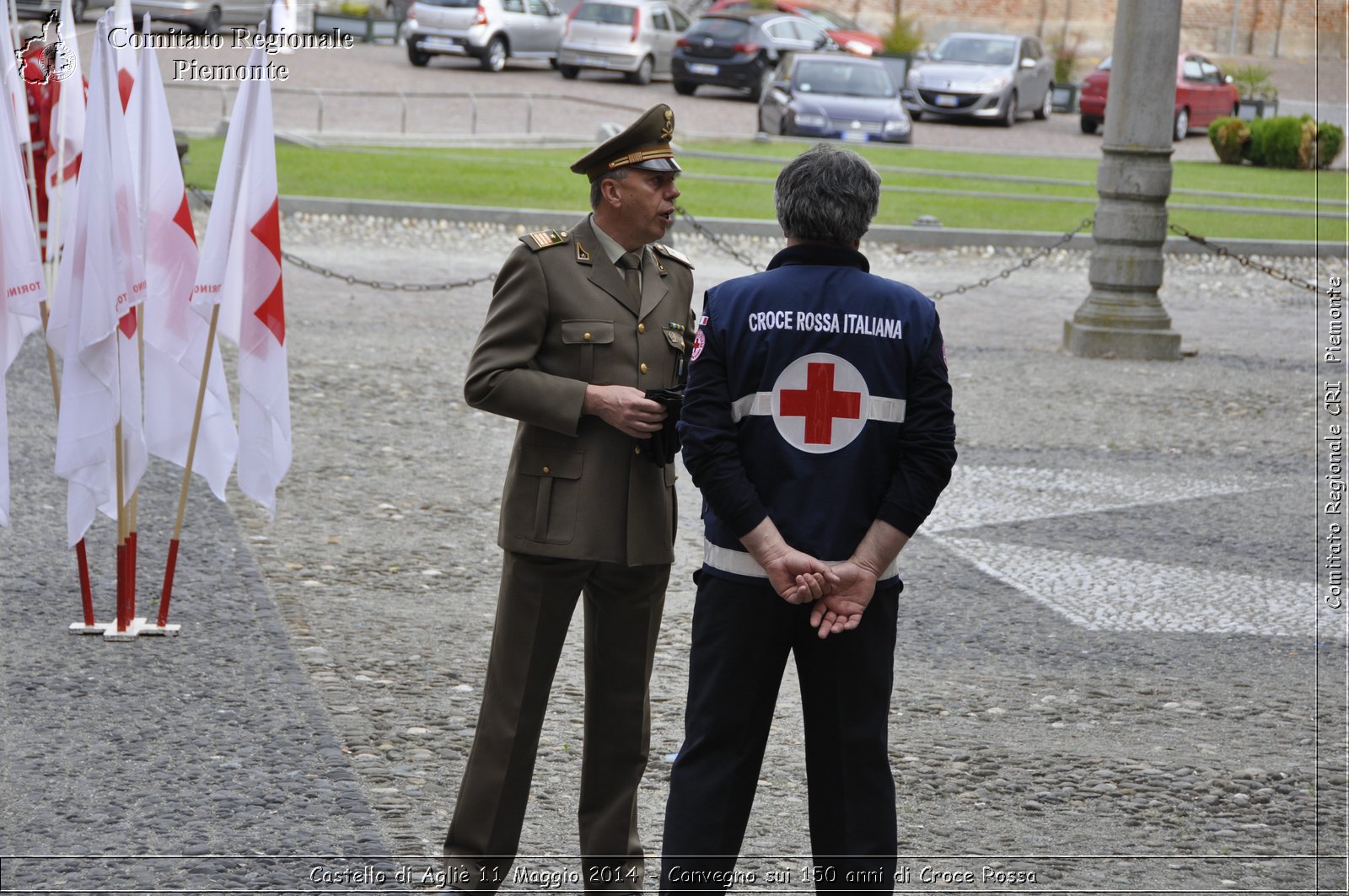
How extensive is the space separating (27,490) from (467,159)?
13.9m

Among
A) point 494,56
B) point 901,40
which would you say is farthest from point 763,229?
point 901,40

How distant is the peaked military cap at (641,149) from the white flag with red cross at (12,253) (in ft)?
8.50

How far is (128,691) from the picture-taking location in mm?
5246

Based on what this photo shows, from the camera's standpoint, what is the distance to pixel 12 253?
5609mm

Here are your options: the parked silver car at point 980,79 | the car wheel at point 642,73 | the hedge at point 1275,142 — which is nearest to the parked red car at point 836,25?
the car wheel at point 642,73

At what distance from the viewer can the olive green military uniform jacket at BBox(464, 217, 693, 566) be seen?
3898 mm

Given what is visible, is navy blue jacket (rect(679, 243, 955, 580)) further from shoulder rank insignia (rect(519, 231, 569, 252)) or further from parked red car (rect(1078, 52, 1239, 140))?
parked red car (rect(1078, 52, 1239, 140))

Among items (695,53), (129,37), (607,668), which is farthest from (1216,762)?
(695,53)

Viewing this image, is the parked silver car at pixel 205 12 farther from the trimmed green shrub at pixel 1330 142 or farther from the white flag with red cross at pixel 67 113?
the white flag with red cross at pixel 67 113

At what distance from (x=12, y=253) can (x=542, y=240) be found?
102 inches

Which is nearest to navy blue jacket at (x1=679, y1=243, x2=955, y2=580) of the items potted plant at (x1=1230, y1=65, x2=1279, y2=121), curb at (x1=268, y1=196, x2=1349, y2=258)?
curb at (x1=268, y1=196, x2=1349, y2=258)

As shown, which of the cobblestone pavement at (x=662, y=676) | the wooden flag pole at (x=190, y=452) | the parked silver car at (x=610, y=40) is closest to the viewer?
the cobblestone pavement at (x=662, y=676)

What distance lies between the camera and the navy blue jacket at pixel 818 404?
3516 mm

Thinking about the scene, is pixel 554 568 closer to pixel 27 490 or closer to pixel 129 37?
pixel 129 37
